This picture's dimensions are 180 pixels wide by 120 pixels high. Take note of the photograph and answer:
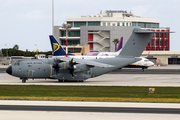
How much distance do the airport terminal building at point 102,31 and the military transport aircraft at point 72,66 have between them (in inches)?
3680

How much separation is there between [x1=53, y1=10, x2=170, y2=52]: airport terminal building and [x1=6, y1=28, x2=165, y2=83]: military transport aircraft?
93466 millimetres

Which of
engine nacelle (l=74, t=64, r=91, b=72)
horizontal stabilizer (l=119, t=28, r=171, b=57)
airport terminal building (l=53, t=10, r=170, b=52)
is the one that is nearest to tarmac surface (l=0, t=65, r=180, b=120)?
engine nacelle (l=74, t=64, r=91, b=72)

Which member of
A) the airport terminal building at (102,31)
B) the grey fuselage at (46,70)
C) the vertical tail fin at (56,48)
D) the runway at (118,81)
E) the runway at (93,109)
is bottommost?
the runway at (118,81)

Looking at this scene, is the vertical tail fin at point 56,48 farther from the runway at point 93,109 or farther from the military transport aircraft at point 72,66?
the runway at point 93,109

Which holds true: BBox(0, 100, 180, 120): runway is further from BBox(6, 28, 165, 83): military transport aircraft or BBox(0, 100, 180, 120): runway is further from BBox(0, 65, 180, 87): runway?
BBox(6, 28, 165, 83): military transport aircraft

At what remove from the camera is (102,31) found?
459ft

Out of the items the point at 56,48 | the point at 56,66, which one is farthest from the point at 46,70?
the point at 56,48

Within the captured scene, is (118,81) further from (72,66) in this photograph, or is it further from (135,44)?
(72,66)

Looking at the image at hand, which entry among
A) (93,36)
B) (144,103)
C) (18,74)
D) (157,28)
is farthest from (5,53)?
(144,103)

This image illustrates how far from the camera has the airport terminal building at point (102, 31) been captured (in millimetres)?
138375

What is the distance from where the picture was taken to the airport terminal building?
138 m

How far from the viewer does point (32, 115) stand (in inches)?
662

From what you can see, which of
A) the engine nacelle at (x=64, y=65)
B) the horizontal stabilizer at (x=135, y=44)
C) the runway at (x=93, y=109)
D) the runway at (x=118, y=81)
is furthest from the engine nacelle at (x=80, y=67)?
the runway at (x=93, y=109)

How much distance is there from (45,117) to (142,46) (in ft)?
88.7
